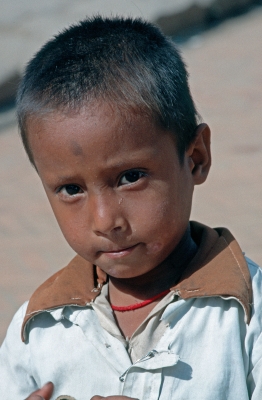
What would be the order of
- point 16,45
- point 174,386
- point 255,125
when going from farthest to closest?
point 16,45
point 255,125
point 174,386

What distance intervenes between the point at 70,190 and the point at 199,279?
440 millimetres

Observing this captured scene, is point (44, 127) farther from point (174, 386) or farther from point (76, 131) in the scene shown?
point (174, 386)

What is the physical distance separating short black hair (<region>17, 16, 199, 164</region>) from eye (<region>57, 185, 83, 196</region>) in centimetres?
17

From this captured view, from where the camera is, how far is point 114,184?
1.87 metres

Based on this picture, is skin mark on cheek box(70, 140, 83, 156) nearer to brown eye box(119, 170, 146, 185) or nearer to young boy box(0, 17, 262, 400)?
young boy box(0, 17, 262, 400)

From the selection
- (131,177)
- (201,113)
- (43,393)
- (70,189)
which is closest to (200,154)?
(131,177)

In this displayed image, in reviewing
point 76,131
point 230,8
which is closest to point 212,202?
point 76,131

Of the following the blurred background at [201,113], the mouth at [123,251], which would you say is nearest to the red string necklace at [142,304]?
the mouth at [123,251]

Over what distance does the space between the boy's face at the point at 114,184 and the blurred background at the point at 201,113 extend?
6.48 ft

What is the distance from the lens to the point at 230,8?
8.31m

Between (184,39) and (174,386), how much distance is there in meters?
6.22

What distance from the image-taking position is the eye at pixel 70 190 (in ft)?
6.31

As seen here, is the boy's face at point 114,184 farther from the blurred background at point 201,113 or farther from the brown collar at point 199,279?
the blurred background at point 201,113

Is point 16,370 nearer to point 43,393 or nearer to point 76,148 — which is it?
point 43,393
